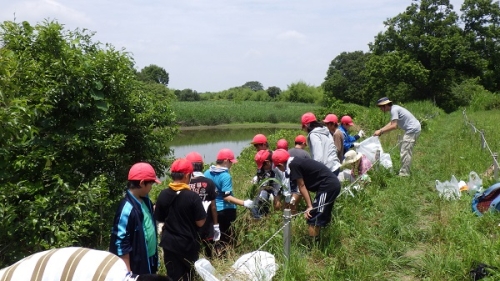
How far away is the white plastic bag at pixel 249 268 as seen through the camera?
11.9ft

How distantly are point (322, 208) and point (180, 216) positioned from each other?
1.47 meters

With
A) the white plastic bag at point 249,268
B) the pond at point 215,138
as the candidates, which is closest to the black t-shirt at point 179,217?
the white plastic bag at point 249,268

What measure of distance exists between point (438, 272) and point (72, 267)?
297 cm

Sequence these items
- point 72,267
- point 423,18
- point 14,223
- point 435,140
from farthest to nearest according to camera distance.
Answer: point 423,18, point 435,140, point 14,223, point 72,267

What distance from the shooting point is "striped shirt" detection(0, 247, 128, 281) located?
2.15 m

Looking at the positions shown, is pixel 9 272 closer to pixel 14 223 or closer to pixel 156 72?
pixel 14 223

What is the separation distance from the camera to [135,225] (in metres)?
3.31

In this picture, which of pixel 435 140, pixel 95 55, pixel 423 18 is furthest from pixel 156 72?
pixel 95 55

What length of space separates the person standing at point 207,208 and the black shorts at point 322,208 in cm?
99

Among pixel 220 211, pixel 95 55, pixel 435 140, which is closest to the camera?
pixel 220 211

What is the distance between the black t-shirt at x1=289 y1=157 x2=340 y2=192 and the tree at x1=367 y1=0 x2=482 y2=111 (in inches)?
1162

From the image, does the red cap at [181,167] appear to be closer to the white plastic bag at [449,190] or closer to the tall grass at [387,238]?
the tall grass at [387,238]

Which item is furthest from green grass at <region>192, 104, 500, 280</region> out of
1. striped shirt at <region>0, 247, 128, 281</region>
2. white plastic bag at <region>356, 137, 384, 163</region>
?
striped shirt at <region>0, 247, 128, 281</region>

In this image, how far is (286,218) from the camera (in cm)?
388
